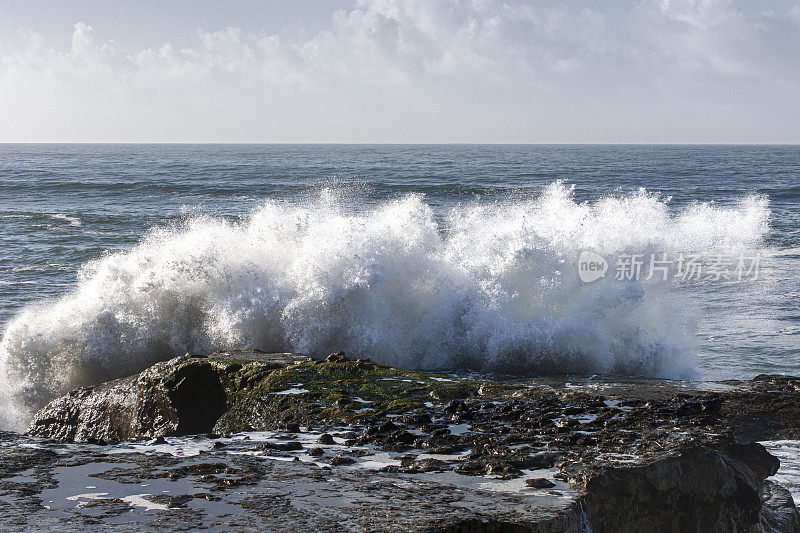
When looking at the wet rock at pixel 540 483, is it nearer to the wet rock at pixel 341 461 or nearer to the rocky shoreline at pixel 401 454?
the rocky shoreline at pixel 401 454

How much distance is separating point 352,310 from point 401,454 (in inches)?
168

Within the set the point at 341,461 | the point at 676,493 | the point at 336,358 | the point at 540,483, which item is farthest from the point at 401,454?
the point at 336,358

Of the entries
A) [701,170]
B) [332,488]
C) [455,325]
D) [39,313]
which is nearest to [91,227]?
[39,313]

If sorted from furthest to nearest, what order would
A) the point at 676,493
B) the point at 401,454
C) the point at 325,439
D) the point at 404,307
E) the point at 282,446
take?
the point at 404,307 → the point at 325,439 → the point at 282,446 → the point at 401,454 → the point at 676,493

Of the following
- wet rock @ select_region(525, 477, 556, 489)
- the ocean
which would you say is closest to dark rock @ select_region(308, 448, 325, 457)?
wet rock @ select_region(525, 477, 556, 489)

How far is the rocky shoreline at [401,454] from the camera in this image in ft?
12.0

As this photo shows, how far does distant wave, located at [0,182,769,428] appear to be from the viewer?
28.2 feet

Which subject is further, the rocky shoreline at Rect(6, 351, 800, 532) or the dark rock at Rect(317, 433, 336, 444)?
the dark rock at Rect(317, 433, 336, 444)

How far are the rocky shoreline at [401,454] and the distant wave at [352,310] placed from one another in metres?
1.58

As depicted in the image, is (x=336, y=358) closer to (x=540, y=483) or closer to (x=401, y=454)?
(x=401, y=454)

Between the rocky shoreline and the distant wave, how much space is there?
1.58m

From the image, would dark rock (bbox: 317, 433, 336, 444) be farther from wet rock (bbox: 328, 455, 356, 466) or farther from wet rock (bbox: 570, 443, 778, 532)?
wet rock (bbox: 570, 443, 778, 532)

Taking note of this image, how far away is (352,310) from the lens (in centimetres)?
888

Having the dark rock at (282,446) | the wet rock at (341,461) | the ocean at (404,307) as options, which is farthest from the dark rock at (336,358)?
the wet rock at (341,461)
